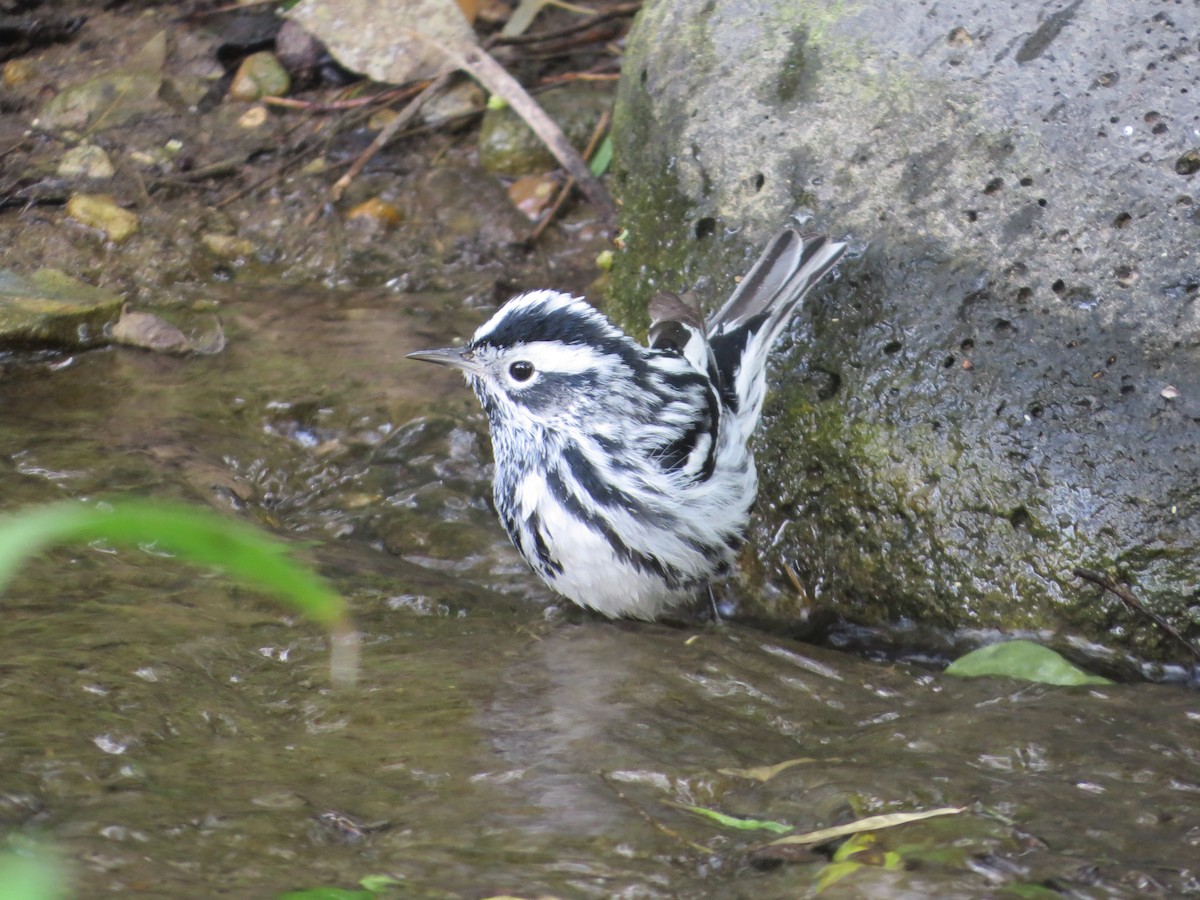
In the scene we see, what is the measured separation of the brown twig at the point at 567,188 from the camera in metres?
6.56

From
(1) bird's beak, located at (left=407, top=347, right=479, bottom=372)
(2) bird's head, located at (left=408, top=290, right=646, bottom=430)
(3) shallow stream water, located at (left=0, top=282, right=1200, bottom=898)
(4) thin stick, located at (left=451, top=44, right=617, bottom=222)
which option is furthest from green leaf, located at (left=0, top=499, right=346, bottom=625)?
(4) thin stick, located at (left=451, top=44, right=617, bottom=222)

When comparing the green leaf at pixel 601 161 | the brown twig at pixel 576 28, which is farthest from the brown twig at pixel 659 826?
the brown twig at pixel 576 28

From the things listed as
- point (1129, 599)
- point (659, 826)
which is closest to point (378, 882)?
point (659, 826)

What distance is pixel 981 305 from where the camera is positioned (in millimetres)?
4078

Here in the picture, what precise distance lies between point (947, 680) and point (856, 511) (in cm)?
71

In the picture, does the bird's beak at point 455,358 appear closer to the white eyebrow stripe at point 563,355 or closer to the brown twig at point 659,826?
the white eyebrow stripe at point 563,355

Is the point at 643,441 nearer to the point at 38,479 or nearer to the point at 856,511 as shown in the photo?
the point at 856,511

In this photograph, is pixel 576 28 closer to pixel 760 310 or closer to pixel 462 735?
pixel 760 310

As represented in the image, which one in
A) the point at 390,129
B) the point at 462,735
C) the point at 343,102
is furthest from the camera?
the point at 343,102

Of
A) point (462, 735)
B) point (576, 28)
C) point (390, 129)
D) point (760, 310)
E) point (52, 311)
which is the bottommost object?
point (462, 735)

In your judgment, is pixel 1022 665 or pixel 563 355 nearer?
pixel 1022 665

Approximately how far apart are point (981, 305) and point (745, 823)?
2.11 m

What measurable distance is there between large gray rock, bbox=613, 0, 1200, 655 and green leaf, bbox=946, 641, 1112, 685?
0.24 m

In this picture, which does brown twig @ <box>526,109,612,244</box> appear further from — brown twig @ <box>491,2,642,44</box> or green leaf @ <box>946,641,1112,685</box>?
green leaf @ <box>946,641,1112,685</box>
